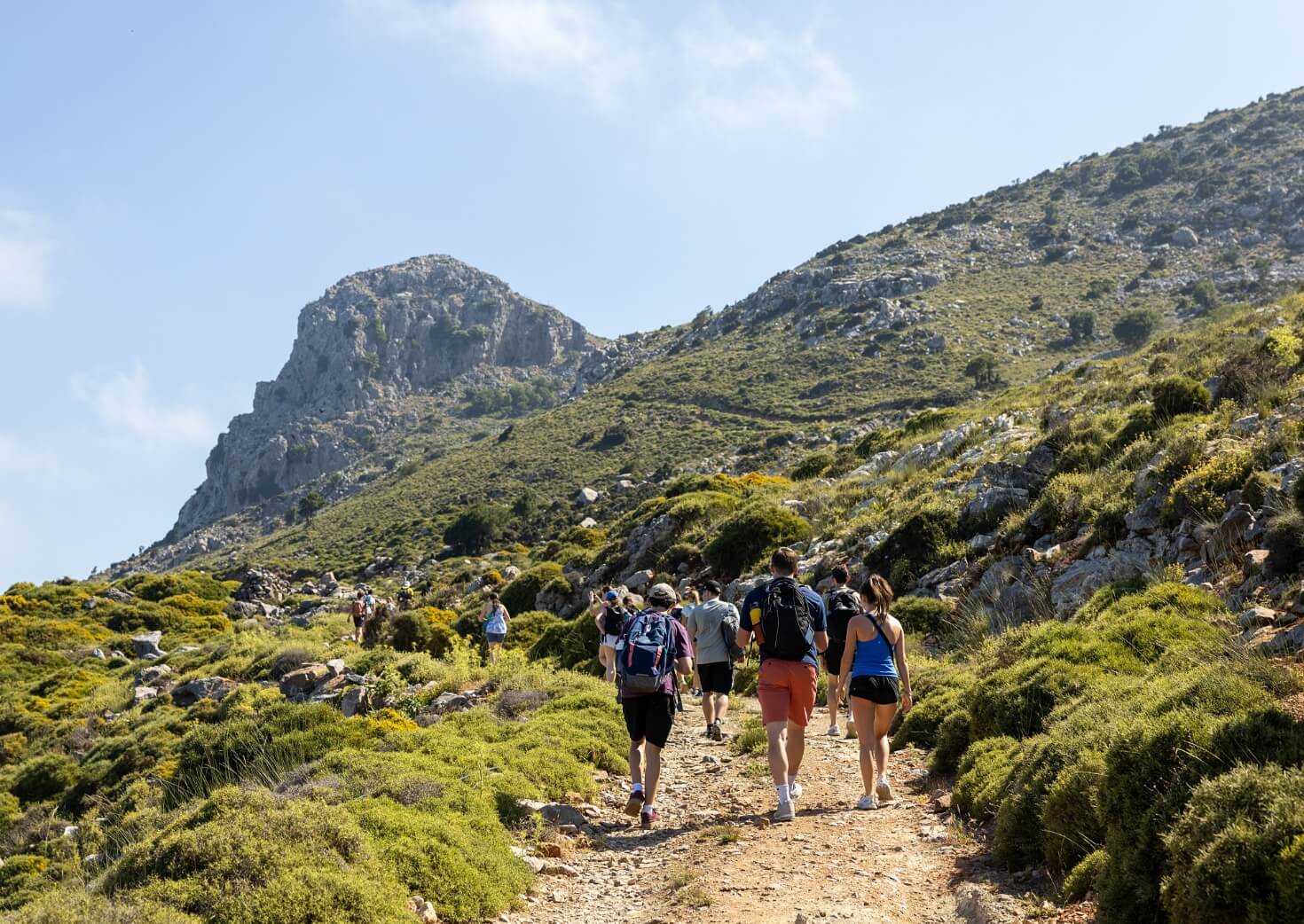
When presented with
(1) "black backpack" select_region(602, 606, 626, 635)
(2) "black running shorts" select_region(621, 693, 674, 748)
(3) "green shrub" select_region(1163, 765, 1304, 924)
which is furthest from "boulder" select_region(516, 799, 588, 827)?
(1) "black backpack" select_region(602, 606, 626, 635)

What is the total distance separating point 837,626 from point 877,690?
59.2 inches

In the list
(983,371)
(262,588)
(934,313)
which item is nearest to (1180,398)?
(262,588)

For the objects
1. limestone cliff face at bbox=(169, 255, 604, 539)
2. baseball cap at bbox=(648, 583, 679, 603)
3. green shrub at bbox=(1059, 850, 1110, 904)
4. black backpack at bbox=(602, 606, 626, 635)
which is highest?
limestone cliff face at bbox=(169, 255, 604, 539)

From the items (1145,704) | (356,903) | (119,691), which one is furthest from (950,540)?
(119,691)

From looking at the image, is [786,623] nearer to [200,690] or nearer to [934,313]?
[200,690]

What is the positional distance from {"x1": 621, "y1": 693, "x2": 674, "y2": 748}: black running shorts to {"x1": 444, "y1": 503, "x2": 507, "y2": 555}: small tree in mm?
45393

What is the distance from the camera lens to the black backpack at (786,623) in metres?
7.57

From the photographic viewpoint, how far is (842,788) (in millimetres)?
8805

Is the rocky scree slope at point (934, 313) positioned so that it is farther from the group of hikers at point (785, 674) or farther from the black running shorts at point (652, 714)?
the black running shorts at point (652, 714)

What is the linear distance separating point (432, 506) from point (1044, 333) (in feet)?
154

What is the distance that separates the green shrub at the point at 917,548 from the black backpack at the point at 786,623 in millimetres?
9573

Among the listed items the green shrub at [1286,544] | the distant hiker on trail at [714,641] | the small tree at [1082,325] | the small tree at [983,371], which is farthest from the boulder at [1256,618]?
the small tree at [1082,325]

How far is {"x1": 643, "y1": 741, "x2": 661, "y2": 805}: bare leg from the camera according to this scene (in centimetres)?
804

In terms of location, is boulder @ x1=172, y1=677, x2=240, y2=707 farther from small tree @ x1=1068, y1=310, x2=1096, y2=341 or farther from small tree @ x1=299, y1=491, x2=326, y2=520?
small tree @ x1=299, y1=491, x2=326, y2=520
